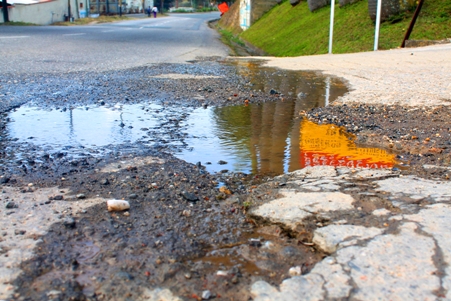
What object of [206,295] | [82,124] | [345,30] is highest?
[345,30]

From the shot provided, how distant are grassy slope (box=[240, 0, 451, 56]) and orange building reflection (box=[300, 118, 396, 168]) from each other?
9.93 meters

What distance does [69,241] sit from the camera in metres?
2.15

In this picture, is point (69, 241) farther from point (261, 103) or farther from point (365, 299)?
point (261, 103)

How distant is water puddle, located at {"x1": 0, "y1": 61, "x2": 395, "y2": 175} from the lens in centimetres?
363

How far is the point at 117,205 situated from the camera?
97.8 inches

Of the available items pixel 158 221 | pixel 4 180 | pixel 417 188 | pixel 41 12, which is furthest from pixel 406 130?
pixel 41 12

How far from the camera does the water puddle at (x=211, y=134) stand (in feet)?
11.9

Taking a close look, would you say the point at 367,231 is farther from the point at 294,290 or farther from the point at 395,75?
the point at 395,75

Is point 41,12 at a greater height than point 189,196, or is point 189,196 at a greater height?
point 41,12

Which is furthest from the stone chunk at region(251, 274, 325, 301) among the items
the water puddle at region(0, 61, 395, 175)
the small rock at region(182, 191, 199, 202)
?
the water puddle at region(0, 61, 395, 175)

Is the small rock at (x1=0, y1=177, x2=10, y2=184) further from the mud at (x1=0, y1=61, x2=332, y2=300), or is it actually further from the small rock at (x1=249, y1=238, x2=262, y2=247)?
the small rock at (x1=249, y1=238, x2=262, y2=247)

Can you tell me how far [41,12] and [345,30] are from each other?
3286cm

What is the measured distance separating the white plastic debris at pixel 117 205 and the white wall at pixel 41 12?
36.5 m

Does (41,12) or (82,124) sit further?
(41,12)
